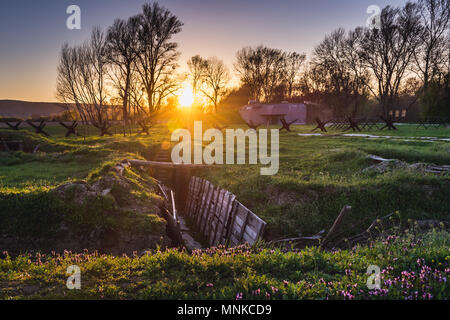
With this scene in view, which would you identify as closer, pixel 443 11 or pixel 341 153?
pixel 341 153

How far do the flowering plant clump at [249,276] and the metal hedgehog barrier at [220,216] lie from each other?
2561mm

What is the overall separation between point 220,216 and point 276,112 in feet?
147

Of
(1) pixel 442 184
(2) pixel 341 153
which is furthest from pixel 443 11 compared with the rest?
(1) pixel 442 184

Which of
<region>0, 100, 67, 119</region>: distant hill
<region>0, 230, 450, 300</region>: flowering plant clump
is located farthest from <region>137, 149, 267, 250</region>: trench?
<region>0, 100, 67, 119</region>: distant hill

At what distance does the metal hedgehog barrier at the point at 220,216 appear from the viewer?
767 centimetres

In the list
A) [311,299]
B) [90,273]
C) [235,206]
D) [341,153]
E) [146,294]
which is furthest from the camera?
[341,153]

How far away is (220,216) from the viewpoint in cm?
976

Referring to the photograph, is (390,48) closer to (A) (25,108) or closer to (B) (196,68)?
(B) (196,68)

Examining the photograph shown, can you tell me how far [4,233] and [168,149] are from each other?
13121mm

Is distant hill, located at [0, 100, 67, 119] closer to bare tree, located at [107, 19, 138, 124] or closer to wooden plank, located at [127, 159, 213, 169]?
bare tree, located at [107, 19, 138, 124]

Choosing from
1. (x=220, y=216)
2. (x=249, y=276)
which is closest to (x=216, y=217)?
(x=220, y=216)

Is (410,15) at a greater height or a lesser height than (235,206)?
greater

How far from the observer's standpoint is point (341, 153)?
40.7ft
